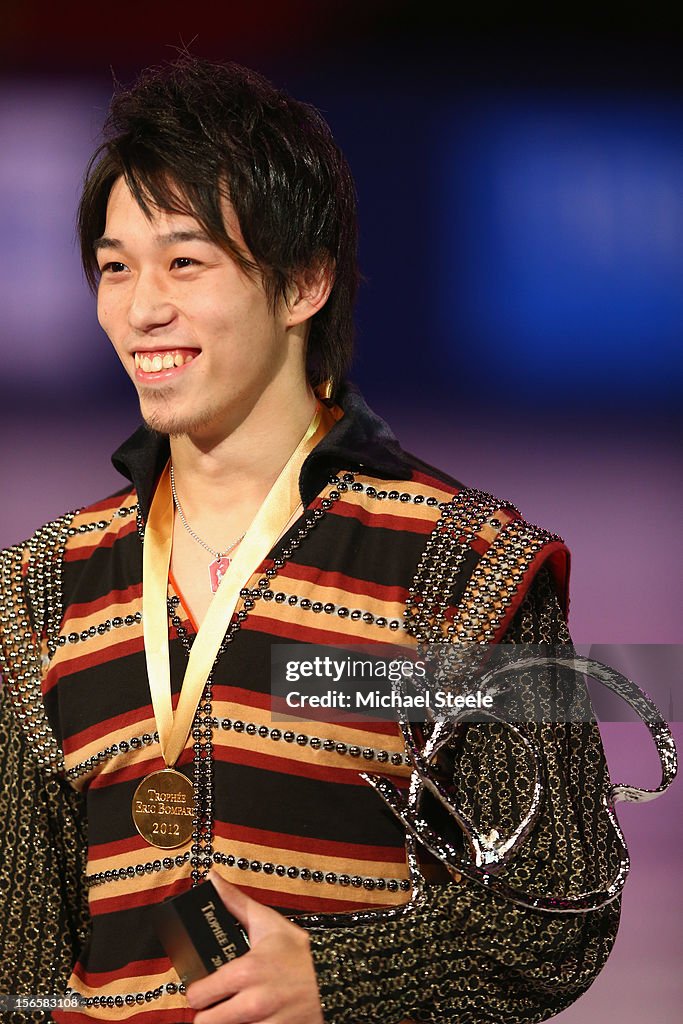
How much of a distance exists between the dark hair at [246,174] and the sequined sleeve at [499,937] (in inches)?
28.4

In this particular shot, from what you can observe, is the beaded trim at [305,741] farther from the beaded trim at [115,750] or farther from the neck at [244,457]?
the neck at [244,457]

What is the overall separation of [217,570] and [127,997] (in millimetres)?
599

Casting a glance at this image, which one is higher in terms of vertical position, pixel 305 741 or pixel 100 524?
pixel 100 524

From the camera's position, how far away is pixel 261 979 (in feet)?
6.34

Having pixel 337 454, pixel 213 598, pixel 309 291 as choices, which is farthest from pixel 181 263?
pixel 213 598

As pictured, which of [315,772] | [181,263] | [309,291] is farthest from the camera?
[309,291]

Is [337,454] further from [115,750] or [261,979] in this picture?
[261,979]

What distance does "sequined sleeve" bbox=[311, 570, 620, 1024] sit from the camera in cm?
201

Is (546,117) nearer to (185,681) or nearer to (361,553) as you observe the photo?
(361,553)

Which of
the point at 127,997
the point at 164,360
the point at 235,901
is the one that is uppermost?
the point at 164,360

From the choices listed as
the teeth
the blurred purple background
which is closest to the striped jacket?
the teeth

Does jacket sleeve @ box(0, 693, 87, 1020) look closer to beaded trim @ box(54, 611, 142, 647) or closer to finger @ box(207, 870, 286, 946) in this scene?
beaded trim @ box(54, 611, 142, 647)

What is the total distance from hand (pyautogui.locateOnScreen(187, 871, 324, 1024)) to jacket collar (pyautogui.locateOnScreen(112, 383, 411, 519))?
0.60 m

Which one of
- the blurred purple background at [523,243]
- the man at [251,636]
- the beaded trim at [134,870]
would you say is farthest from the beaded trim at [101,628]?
the blurred purple background at [523,243]
